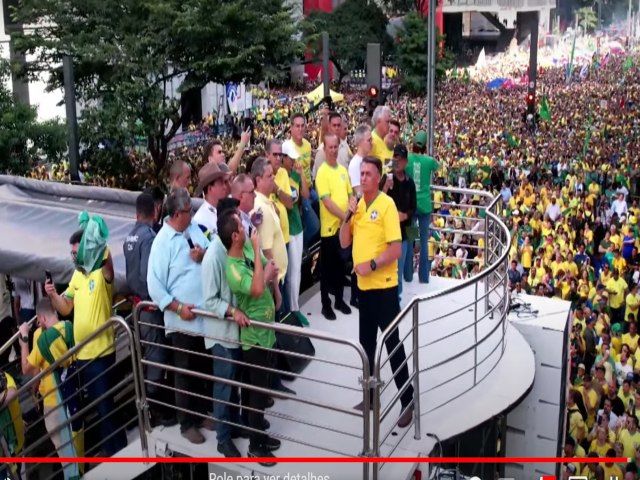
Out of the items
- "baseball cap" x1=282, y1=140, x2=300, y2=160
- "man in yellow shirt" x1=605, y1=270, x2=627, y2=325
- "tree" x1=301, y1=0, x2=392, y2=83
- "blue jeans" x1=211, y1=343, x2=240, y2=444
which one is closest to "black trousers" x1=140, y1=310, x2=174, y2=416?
"blue jeans" x1=211, y1=343, x2=240, y2=444

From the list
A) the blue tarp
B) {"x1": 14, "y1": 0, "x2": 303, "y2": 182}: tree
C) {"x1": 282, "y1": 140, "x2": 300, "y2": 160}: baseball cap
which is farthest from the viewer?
the blue tarp

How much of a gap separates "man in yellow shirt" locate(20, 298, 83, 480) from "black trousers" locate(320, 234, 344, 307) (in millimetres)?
2406

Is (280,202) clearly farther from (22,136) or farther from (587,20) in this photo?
(587,20)

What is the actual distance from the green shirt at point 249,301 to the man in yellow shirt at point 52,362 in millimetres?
1368

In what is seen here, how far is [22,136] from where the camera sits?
15.6 m

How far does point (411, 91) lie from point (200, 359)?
150 ft

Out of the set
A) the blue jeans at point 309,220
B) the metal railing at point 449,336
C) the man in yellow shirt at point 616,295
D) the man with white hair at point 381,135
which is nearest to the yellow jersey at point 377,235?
the metal railing at point 449,336

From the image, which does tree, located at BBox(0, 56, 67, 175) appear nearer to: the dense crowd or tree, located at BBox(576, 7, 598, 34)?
the dense crowd

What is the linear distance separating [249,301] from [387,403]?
1.45 meters

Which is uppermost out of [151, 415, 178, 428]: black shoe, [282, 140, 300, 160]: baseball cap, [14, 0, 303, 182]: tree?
[14, 0, 303, 182]: tree

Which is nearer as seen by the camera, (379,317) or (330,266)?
(379,317)

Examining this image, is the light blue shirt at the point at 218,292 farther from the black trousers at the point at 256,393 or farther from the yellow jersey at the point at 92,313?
the yellow jersey at the point at 92,313

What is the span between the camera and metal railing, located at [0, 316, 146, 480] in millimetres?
5199

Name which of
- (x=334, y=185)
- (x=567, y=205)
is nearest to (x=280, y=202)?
(x=334, y=185)
